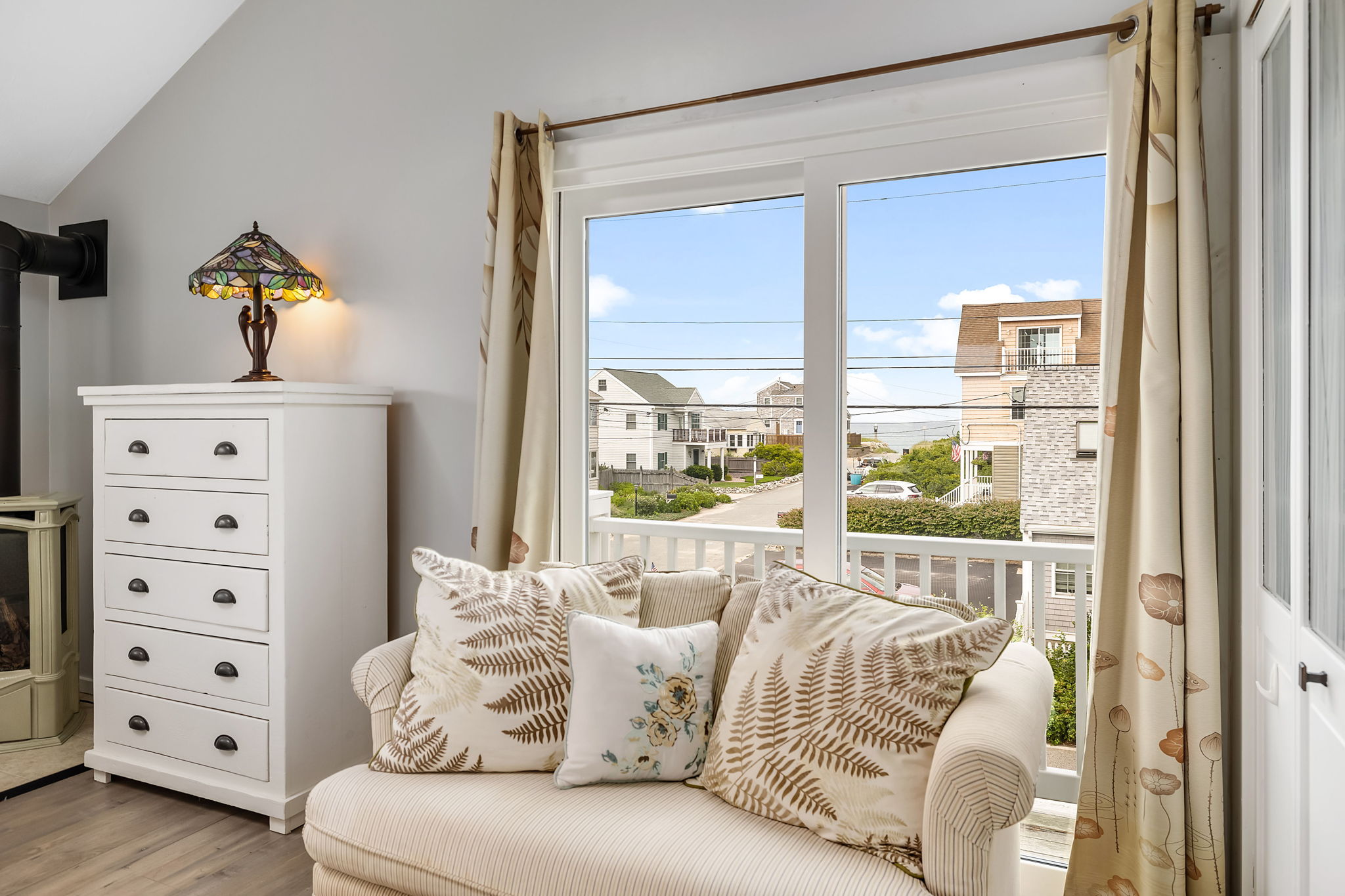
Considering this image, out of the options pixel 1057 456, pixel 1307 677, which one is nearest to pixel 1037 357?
pixel 1057 456

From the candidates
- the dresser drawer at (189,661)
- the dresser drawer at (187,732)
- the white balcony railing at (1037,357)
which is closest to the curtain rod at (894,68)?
the white balcony railing at (1037,357)

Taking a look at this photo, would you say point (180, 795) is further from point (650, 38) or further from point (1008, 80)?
point (1008, 80)

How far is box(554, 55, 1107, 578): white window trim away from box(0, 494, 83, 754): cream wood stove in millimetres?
1999

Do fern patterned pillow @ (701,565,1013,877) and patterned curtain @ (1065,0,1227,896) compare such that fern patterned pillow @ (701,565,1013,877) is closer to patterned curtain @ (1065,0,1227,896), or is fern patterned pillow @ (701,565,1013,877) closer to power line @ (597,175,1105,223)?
patterned curtain @ (1065,0,1227,896)

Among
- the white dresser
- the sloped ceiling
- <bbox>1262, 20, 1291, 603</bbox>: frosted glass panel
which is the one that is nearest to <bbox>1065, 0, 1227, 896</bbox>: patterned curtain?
<bbox>1262, 20, 1291, 603</bbox>: frosted glass panel

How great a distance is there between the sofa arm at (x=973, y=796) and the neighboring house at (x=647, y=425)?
1.21 meters

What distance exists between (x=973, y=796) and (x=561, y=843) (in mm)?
734

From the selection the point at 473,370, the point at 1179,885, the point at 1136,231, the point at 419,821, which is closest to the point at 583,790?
the point at 419,821

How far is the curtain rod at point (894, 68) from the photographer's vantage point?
185 centimetres

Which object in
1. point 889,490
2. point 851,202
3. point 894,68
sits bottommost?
point 889,490

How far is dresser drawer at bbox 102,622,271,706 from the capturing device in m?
2.46

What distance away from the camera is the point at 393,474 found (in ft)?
9.53

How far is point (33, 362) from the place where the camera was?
364 cm

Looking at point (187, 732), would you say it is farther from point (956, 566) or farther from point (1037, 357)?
point (1037, 357)
